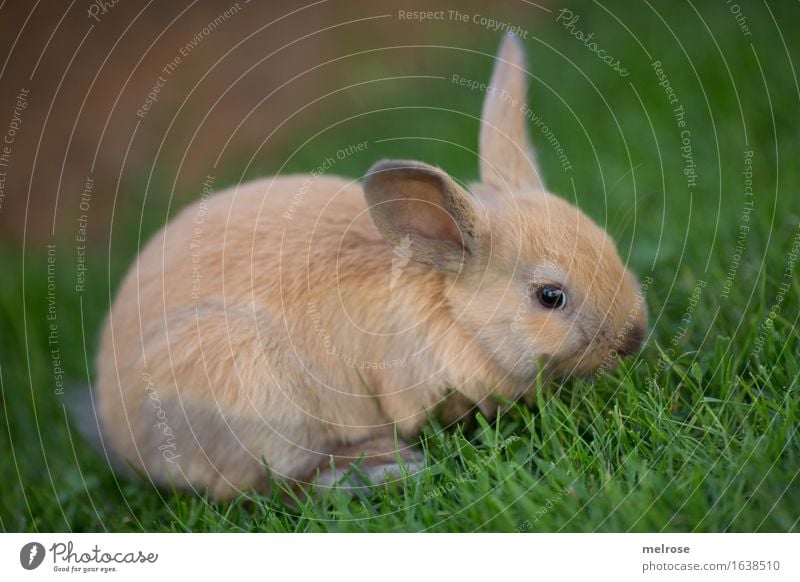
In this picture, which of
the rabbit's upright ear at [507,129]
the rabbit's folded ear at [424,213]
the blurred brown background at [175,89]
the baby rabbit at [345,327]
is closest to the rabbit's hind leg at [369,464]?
the baby rabbit at [345,327]

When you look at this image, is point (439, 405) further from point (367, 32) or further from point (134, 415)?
point (367, 32)

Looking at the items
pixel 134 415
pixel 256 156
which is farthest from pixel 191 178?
pixel 134 415

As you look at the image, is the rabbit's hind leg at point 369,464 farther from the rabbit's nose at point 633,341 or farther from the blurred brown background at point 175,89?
the blurred brown background at point 175,89

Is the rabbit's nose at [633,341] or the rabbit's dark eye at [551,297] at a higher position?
the rabbit's dark eye at [551,297]

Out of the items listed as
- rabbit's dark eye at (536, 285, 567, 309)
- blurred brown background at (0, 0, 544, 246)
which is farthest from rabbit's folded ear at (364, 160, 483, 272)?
blurred brown background at (0, 0, 544, 246)

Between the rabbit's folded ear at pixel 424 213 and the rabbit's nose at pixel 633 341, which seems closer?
the rabbit's folded ear at pixel 424 213

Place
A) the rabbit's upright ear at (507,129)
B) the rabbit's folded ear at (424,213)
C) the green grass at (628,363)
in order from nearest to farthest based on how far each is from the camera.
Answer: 1. the green grass at (628,363)
2. the rabbit's folded ear at (424,213)
3. the rabbit's upright ear at (507,129)

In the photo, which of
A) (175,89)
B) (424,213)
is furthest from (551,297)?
(175,89)

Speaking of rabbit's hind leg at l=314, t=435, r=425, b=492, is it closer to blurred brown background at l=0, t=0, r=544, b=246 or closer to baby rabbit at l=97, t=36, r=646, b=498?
baby rabbit at l=97, t=36, r=646, b=498

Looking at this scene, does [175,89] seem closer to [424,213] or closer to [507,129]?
[507,129]
